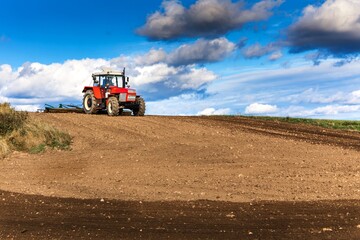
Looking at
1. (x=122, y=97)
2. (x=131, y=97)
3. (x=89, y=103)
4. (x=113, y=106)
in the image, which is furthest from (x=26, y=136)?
(x=89, y=103)

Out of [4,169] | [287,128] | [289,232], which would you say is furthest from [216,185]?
[287,128]

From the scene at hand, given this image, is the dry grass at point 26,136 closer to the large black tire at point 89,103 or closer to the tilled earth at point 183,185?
the tilled earth at point 183,185

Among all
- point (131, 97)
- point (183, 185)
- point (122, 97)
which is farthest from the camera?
point (131, 97)

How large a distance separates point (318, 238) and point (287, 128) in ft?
73.1

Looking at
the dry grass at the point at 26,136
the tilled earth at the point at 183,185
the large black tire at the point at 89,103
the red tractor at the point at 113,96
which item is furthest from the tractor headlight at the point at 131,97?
the dry grass at the point at 26,136

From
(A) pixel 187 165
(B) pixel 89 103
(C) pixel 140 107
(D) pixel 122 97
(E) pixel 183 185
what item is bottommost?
(E) pixel 183 185

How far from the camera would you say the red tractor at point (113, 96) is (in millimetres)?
31375

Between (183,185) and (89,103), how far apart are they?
20610mm

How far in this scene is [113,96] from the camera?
3162 centimetres

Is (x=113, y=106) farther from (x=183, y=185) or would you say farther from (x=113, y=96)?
(x=183, y=185)

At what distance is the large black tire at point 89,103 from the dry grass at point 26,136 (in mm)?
8813

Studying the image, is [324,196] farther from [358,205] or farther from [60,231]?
[60,231]

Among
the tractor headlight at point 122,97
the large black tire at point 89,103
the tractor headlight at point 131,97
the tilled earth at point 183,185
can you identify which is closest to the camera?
the tilled earth at point 183,185

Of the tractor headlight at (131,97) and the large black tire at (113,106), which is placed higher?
the tractor headlight at (131,97)
